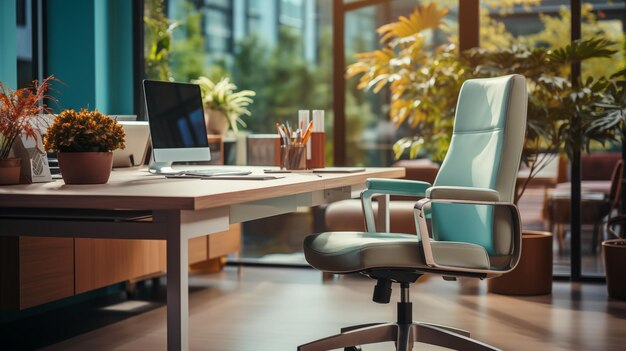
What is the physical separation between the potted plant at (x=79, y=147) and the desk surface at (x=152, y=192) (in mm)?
64

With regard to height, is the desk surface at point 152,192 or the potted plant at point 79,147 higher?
the potted plant at point 79,147

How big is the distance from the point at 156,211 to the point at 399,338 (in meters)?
1.27

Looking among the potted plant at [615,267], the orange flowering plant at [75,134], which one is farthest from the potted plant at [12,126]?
the potted plant at [615,267]

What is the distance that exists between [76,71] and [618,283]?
141 inches

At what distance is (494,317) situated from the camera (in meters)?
4.61

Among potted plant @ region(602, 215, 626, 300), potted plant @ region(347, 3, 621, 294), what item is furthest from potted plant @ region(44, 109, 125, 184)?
potted plant @ region(602, 215, 626, 300)

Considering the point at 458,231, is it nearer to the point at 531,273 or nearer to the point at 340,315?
the point at 340,315

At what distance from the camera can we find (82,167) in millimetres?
3102

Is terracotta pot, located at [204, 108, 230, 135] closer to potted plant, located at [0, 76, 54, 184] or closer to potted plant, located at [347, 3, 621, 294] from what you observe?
potted plant, located at [347, 3, 621, 294]

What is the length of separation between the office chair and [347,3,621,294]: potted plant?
1784 mm

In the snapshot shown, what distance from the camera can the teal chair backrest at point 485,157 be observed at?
3.21 meters

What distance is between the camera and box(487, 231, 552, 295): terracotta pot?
17.2 feet

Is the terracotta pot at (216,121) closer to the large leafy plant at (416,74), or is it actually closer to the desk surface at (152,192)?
the large leafy plant at (416,74)

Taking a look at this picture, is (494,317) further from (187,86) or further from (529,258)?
(187,86)
